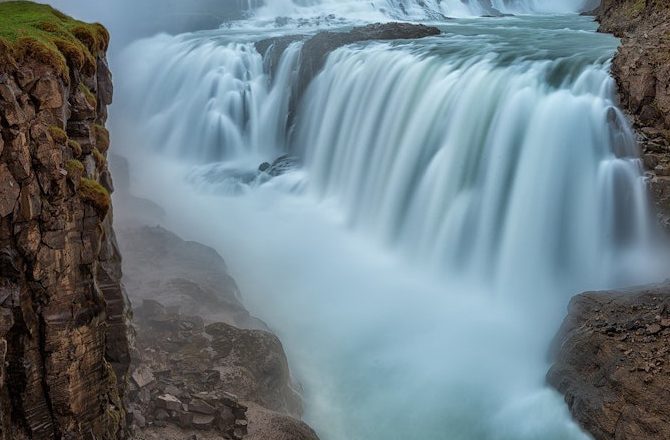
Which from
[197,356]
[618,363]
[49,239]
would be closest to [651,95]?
[618,363]

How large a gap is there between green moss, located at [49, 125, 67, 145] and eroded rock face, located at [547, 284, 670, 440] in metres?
9.75

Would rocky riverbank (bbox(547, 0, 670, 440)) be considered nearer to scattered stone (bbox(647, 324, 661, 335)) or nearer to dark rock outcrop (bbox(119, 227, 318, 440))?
scattered stone (bbox(647, 324, 661, 335))

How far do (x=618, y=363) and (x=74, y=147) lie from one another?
9728mm

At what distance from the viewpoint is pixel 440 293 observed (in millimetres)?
16219

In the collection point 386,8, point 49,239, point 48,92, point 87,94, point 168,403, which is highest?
point 386,8

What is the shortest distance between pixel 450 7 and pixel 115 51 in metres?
27.9

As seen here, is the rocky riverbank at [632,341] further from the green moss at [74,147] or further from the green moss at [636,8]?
the green moss at [636,8]

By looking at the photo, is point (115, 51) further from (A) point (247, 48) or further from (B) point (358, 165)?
(B) point (358, 165)

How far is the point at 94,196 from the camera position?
7.17 meters

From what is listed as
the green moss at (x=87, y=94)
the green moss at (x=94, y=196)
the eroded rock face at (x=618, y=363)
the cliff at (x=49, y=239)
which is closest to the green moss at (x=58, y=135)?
the cliff at (x=49, y=239)

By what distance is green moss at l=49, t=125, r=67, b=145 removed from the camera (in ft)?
21.7

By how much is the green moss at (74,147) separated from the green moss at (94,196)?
1.30 ft

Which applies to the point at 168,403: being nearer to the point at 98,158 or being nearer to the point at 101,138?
the point at 98,158

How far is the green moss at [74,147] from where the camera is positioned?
716cm
